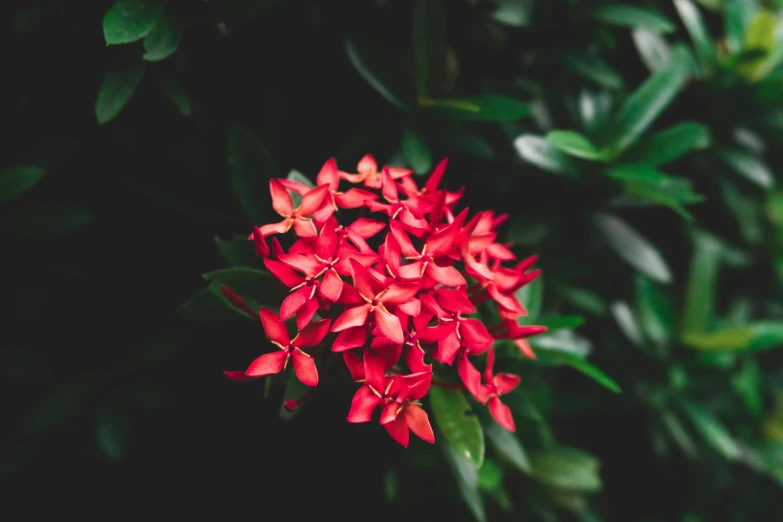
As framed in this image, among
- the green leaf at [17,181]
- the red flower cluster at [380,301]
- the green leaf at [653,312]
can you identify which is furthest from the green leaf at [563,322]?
the green leaf at [17,181]

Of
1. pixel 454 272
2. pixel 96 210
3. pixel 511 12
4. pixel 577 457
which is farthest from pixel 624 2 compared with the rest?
pixel 96 210

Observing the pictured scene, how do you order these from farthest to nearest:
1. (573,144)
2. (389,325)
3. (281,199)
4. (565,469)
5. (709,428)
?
(709,428), (565,469), (573,144), (281,199), (389,325)

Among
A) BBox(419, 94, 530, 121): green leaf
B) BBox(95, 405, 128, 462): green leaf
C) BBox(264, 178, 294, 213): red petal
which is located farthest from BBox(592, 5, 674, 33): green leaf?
BBox(95, 405, 128, 462): green leaf

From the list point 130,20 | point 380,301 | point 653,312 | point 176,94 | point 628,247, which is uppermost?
point 130,20

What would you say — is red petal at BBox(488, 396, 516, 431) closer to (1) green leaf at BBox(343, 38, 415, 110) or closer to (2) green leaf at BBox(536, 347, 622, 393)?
(2) green leaf at BBox(536, 347, 622, 393)

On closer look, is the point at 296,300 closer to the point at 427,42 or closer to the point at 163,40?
the point at 163,40

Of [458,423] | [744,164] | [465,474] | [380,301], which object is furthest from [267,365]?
[744,164]

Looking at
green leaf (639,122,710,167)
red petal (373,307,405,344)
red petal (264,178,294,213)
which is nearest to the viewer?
red petal (373,307,405,344)
